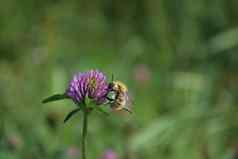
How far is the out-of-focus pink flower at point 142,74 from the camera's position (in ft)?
10.9

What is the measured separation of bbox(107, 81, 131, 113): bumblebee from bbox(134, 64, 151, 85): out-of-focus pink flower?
Answer: 1.67m

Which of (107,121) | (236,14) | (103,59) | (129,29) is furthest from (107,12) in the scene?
(107,121)

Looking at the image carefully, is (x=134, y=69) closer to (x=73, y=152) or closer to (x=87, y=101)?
(x=73, y=152)

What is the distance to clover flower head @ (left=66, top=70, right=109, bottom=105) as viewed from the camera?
1.56m

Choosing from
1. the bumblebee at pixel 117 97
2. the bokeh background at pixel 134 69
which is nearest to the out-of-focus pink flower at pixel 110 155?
the bokeh background at pixel 134 69

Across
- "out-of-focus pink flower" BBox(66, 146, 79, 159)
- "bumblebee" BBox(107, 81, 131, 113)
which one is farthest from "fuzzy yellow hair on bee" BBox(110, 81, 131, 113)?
"out-of-focus pink flower" BBox(66, 146, 79, 159)

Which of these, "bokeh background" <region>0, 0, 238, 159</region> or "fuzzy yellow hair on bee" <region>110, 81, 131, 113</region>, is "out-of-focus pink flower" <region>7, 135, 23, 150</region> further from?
"fuzzy yellow hair on bee" <region>110, 81, 131, 113</region>

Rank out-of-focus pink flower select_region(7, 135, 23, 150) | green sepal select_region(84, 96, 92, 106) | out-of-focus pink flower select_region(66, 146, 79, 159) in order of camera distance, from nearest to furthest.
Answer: green sepal select_region(84, 96, 92, 106)
out-of-focus pink flower select_region(7, 135, 23, 150)
out-of-focus pink flower select_region(66, 146, 79, 159)

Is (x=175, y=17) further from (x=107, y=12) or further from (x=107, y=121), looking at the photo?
(x=107, y=121)

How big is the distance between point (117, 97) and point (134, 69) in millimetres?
1809

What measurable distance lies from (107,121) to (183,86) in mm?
482

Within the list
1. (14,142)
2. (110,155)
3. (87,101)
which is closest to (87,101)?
(87,101)

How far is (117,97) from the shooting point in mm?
1614

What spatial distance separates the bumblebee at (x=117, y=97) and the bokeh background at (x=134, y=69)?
907 mm
